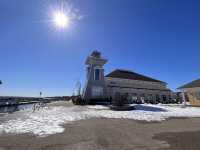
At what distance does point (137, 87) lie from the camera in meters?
28.6

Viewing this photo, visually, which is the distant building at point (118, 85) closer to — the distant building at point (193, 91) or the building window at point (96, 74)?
the building window at point (96, 74)

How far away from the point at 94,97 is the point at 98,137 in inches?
689

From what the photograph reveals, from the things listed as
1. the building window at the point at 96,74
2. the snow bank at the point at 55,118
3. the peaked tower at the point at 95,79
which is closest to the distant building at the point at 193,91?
the snow bank at the point at 55,118

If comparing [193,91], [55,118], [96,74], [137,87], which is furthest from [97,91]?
[193,91]

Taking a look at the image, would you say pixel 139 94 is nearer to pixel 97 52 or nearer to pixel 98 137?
pixel 97 52

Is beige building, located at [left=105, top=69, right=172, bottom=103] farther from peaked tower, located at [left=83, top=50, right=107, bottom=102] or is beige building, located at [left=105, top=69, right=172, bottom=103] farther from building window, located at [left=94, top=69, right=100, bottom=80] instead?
building window, located at [left=94, top=69, right=100, bottom=80]

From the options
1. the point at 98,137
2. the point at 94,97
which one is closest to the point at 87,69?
the point at 94,97

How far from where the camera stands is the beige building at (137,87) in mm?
26359

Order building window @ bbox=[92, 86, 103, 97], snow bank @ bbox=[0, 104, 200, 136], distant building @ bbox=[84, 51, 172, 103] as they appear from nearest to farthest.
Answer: snow bank @ bbox=[0, 104, 200, 136]
building window @ bbox=[92, 86, 103, 97]
distant building @ bbox=[84, 51, 172, 103]

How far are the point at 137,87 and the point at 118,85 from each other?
4.63 m

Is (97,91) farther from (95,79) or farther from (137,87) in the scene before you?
(137,87)

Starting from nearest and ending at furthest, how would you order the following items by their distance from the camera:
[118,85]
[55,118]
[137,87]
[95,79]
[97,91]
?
[55,118], [97,91], [95,79], [118,85], [137,87]

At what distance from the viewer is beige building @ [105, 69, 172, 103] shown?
26359 millimetres

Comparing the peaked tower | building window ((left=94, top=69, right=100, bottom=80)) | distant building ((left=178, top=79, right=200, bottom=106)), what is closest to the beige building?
the peaked tower
